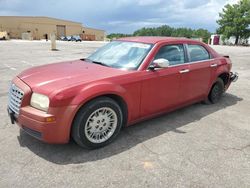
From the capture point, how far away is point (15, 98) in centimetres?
335

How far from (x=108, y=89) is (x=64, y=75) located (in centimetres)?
67

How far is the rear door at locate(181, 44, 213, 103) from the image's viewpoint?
15.0ft

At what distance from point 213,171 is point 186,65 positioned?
2.16 metres

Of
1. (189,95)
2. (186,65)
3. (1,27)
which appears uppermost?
(1,27)

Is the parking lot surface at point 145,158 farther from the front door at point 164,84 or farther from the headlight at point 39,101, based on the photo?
the headlight at point 39,101

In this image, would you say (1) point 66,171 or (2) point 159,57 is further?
(2) point 159,57

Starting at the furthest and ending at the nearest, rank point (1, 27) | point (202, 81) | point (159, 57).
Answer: point (1, 27) → point (202, 81) → point (159, 57)

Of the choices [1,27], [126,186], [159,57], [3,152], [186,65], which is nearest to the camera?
[126,186]

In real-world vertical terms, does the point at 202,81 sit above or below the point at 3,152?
above

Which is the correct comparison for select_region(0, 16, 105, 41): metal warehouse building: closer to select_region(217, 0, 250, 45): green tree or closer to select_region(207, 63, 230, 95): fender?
select_region(217, 0, 250, 45): green tree

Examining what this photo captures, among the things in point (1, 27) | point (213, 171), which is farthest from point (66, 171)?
point (1, 27)

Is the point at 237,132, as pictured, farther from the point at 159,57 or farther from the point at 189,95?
the point at 159,57

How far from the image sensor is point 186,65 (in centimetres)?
451

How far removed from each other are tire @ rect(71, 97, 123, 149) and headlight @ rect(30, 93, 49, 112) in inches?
16.4
